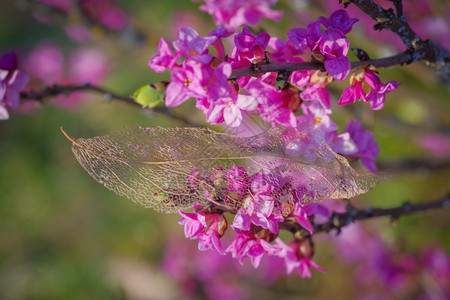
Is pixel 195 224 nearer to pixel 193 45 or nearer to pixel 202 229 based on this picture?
pixel 202 229

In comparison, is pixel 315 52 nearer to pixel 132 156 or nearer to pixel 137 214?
pixel 132 156

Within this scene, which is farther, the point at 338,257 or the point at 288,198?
the point at 338,257

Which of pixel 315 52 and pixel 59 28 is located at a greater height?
pixel 315 52

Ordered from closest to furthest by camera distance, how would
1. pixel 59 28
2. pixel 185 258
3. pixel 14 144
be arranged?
pixel 185 258 → pixel 14 144 → pixel 59 28

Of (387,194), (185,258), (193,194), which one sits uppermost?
(193,194)

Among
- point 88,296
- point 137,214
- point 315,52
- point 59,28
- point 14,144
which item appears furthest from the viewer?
point 59,28

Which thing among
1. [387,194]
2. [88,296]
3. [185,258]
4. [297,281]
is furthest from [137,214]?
[387,194]

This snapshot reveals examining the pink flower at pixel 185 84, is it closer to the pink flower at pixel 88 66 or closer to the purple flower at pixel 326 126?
the purple flower at pixel 326 126
